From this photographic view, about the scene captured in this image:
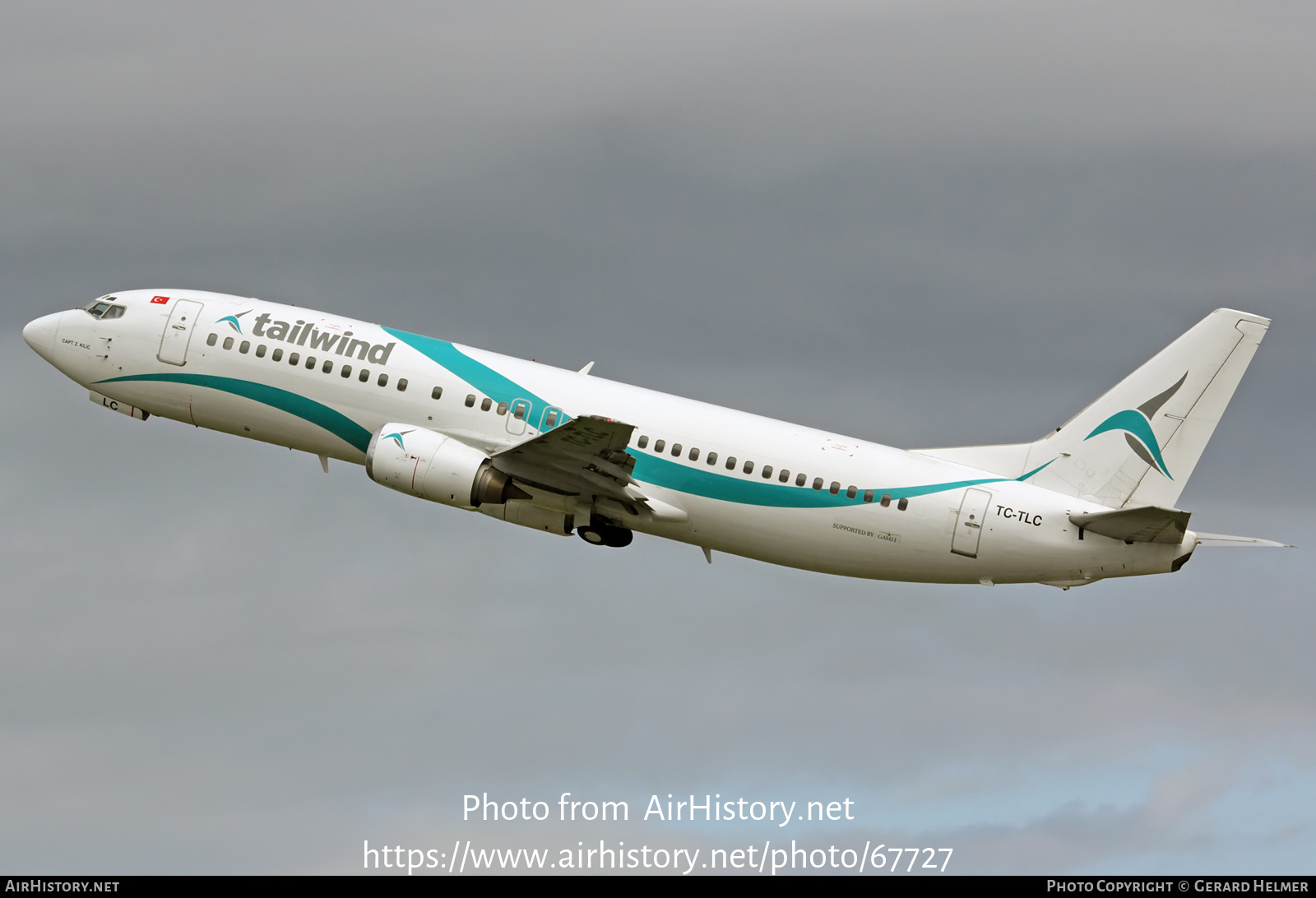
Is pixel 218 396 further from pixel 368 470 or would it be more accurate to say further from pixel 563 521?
pixel 563 521

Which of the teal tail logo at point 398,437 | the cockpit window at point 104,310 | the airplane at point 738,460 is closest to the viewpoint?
the airplane at point 738,460

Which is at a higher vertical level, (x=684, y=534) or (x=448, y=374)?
(x=448, y=374)

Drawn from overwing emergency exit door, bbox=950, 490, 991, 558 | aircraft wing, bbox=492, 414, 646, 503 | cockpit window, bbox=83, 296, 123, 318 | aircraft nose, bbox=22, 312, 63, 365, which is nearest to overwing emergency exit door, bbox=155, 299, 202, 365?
cockpit window, bbox=83, 296, 123, 318

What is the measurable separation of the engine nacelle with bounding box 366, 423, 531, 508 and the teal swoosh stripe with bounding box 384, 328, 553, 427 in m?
2.35

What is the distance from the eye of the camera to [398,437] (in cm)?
5647

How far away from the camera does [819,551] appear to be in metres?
56.6

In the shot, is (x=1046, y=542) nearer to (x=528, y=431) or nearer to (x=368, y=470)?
(x=528, y=431)

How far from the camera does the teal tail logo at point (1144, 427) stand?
184 feet

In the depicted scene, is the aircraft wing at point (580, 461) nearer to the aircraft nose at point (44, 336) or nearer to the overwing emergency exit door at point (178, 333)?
the overwing emergency exit door at point (178, 333)

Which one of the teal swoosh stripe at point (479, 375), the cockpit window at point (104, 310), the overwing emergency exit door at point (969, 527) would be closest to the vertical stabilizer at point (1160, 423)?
the overwing emergency exit door at point (969, 527)

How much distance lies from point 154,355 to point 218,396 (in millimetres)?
3152

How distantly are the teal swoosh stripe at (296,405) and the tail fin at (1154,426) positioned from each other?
72.1 ft

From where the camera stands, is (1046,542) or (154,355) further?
(154,355)

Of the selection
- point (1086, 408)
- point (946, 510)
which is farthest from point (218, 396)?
point (1086, 408)
